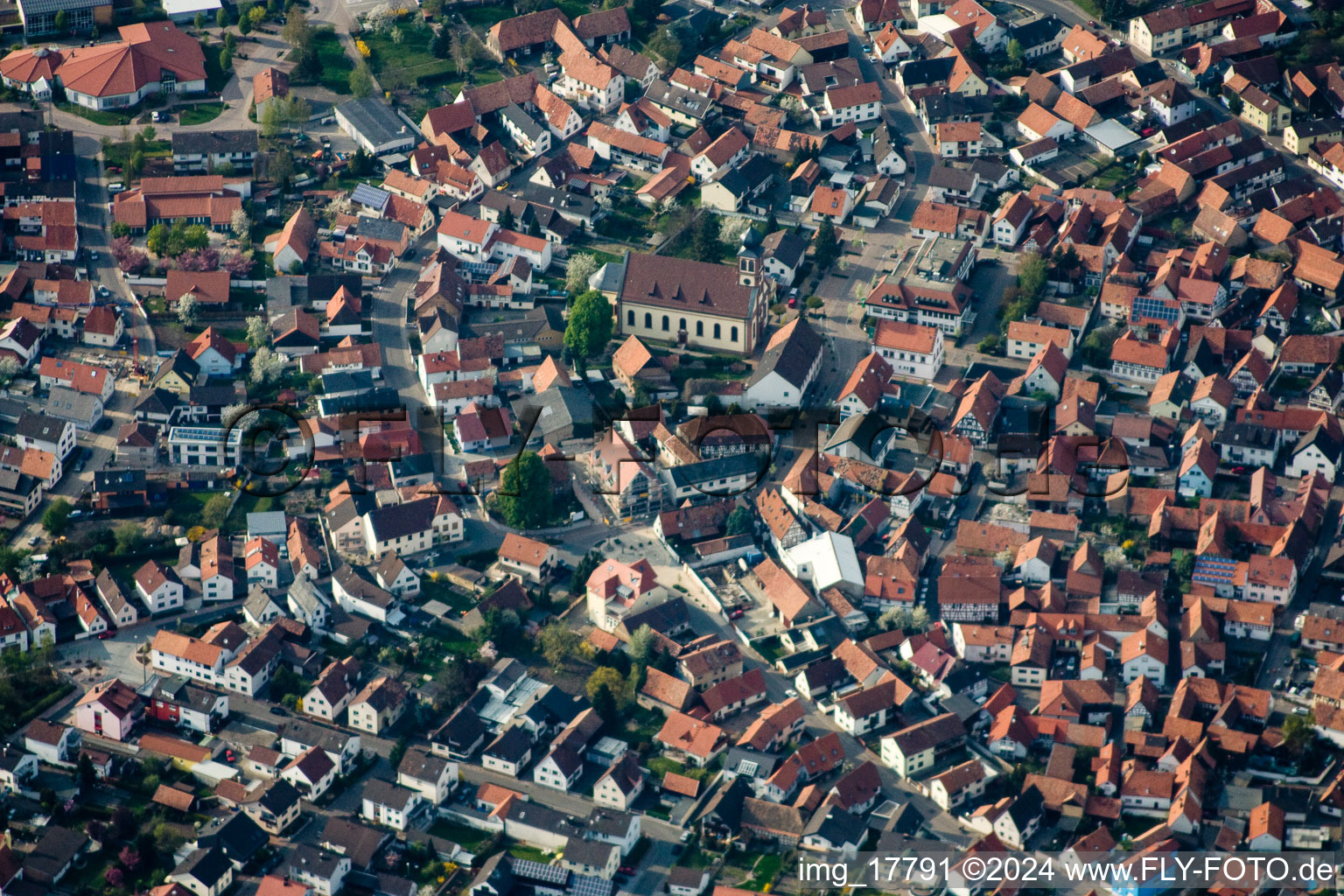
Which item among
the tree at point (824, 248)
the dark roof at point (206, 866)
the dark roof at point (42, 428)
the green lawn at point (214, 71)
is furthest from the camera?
the green lawn at point (214, 71)

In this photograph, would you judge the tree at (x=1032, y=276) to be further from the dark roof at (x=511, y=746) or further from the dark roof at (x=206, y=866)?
the dark roof at (x=206, y=866)

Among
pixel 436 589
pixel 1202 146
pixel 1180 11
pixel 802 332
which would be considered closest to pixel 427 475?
pixel 436 589

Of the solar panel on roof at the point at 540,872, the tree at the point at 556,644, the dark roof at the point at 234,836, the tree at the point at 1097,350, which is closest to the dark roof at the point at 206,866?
the dark roof at the point at 234,836

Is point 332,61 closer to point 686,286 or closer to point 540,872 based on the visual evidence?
point 686,286

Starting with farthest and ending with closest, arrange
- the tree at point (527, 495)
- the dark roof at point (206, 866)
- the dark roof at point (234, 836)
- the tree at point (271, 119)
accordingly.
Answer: the tree at point (271, 119) < the tree at point (527, 495) < the dark roof at point (234, 836) < the dark roof at point (206, 866)

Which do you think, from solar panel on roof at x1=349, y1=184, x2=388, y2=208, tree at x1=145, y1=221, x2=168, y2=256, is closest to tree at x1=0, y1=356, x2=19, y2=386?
tree at x1=145, y1=221, x2=168, y2=256

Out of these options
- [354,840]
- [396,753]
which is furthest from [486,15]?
[354,840]
